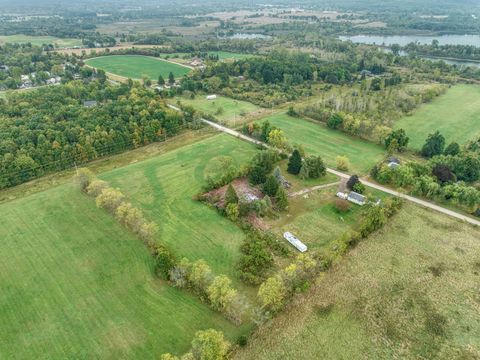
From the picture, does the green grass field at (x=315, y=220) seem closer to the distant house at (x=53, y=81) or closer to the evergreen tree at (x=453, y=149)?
the evergreen tree at (x=453, y=149)

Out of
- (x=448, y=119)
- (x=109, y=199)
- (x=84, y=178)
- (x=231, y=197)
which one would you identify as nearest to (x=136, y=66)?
(x=84, y=178)

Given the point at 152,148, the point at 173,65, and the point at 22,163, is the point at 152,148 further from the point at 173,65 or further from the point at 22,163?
the point at 173,65

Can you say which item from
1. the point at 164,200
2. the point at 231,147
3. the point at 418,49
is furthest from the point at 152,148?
the point at 418,49

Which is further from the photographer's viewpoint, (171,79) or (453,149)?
(171,79)

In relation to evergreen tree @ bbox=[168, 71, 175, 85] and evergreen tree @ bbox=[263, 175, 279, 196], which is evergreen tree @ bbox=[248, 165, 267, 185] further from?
evergreen tree @ bbox=[168, 71, 175, 85]

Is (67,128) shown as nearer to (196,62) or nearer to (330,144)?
(330,144)

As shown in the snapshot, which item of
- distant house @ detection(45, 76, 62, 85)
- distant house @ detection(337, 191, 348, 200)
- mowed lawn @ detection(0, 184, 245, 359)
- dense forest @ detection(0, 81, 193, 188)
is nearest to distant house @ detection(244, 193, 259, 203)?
distant house @ detection(337, 191, 348, 200)

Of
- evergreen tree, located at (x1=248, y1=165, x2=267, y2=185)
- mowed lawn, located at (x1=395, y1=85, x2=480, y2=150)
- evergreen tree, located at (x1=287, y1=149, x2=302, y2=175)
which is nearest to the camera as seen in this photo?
evergreen tree, located at (x1=248, y1=165, x2=267, y2=185)
